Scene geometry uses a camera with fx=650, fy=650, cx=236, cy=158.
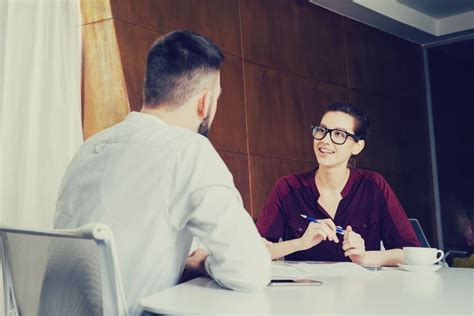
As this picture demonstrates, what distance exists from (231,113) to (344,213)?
4.74ft

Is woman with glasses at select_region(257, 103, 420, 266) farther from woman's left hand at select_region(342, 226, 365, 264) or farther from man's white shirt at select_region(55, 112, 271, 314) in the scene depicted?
man's white shirt at select_region(55, 112, 271, 314)

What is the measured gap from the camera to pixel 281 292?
1563 mm

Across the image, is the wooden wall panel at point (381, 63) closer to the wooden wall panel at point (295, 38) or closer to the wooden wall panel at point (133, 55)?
the wooden wall panel at point (295, 38)

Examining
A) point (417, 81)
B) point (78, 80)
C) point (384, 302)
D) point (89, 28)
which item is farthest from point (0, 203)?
point (417, 81)

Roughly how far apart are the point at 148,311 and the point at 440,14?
5.37 meters

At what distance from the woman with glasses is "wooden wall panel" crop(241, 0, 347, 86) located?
1.50 m

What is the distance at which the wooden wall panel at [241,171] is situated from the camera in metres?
4.16

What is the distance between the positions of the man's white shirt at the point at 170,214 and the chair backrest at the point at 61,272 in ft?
0.52

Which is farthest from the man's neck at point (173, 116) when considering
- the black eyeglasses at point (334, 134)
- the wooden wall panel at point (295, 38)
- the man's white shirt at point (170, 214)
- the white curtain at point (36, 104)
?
the wooden wall panel at point (295, 38)

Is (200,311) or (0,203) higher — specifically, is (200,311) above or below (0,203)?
below

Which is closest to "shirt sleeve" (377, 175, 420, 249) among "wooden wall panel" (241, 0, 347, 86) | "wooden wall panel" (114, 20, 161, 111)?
"wooden wall panel" (114, 20, 161, 111)

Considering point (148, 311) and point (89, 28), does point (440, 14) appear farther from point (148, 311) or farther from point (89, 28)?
point (148, 311)

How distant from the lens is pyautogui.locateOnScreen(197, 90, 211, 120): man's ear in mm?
1828

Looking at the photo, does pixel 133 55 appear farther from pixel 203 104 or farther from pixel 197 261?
pixel 197 261
